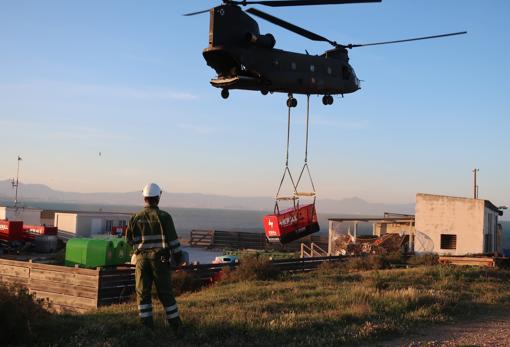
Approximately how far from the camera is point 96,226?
5381cm

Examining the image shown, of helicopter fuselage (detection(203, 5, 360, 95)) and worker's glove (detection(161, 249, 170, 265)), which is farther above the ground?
helicopter fuselage (detection(203, 5, 360, 95))

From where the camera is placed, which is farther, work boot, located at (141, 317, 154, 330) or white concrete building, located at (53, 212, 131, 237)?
white concrete building, located at (53, 212, 131, 237)

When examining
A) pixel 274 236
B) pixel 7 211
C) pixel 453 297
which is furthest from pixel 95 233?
pixel 453 297

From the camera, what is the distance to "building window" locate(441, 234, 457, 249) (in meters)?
33.4

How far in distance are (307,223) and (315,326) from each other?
314 inches

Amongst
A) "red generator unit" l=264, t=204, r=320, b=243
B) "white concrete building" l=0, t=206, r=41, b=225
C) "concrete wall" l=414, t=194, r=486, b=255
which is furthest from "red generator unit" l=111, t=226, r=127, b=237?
"red generator unit" l=264, t=204, r=320, b=243

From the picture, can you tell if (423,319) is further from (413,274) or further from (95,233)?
(95,233)

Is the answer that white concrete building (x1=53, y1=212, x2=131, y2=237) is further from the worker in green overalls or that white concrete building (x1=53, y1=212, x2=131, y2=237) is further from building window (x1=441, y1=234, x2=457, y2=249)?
the worker in green overalls

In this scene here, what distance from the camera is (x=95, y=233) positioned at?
5353 centimetres

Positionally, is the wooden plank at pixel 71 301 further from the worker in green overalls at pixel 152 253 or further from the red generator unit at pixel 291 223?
the worker in green overalls at pixel 152 253

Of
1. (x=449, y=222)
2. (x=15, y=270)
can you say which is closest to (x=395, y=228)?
(x=449, y=222)

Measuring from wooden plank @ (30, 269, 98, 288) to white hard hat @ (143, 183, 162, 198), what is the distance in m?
9.94

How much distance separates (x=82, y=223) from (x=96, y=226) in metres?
1.83

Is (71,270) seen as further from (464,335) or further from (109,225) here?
(109,225)
